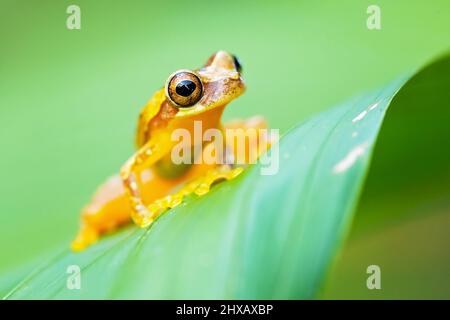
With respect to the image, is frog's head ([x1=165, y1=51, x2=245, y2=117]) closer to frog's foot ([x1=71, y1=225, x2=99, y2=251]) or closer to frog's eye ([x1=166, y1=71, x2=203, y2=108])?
frog's eye ([x1=166, y1=71, x2=203, y2=108])

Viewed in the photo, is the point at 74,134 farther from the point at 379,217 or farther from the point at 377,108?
the point at 377,108

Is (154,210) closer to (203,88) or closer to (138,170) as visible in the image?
(138,170)

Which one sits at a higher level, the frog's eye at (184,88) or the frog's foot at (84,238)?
the frog's eye at (184,88)

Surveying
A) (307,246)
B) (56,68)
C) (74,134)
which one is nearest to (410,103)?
(307,246)

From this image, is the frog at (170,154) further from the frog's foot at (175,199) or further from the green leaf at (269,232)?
the green leaf at (269,232)

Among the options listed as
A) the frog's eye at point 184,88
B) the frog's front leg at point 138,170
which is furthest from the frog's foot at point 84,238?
the frog's eye at point 184,88

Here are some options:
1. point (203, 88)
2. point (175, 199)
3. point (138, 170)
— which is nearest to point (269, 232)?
point (175, 199)
